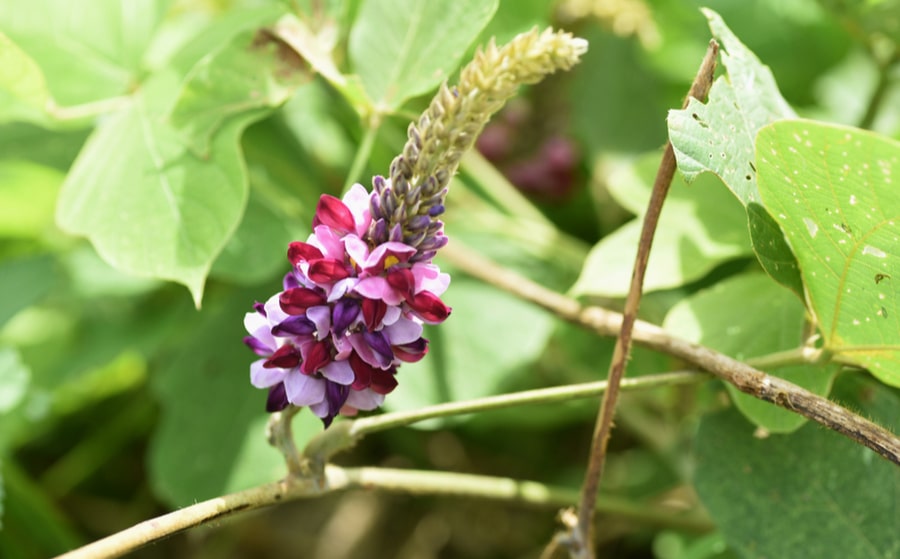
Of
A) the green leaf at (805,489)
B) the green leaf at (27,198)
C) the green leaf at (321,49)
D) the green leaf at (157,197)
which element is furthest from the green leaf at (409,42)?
the green leaf at (27,198)

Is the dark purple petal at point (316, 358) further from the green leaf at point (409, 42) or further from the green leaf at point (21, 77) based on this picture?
the green leaf at point (21, 77)

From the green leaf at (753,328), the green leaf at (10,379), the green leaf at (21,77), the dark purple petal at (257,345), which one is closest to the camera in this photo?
the dark purple petal at (257,345)

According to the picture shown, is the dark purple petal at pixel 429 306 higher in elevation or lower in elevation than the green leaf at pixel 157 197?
higher

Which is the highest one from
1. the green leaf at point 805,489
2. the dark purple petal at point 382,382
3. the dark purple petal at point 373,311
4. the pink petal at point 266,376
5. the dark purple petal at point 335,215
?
the dark purple petal at point 335,215

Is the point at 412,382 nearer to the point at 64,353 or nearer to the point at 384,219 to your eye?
the point at 384,219

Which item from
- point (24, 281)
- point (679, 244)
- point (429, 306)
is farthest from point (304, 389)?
point (24, 281)

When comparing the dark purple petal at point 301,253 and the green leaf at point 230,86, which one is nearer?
the dark purple petal at point 301,253

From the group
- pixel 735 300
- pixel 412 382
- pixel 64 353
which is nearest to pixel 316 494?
pixel 412 382

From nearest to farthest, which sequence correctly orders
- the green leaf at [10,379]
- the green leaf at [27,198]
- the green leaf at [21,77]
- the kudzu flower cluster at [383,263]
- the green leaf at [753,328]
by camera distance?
the kudzu flower cluster at [383,263] → the green leaf at [753,328] → the green leaf at [21,77] → the green leaf at [10,379] → the green leaf at [27,198]

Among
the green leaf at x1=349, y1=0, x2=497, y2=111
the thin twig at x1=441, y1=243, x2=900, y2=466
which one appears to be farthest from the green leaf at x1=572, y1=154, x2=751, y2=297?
the green leaf at x1=349, y1=0, x2=497, y2=111
